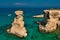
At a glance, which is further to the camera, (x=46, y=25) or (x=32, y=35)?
(x=46, y=25)

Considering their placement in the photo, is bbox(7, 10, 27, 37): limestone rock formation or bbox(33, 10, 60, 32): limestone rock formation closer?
bbox(7, 10, 27, 37): limestone rock formation

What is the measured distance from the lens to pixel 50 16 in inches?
1768

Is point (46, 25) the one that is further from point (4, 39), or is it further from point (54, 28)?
point (4, 39)

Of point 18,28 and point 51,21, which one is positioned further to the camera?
point 51,21

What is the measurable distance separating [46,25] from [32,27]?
5.48m

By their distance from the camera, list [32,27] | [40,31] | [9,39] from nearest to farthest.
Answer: [9,39], [40,31], [32,27]

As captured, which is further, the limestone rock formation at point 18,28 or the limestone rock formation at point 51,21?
the limestone rock formation at point 51,21

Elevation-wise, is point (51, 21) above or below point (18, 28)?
above

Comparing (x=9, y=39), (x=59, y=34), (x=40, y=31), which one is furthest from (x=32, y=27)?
(x=9, y=39)

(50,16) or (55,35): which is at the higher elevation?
(50,16)

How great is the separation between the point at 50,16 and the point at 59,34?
4977 millimetres

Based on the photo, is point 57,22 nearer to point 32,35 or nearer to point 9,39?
point 32,35

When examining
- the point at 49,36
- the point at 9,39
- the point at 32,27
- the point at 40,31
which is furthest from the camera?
the point at 32,27

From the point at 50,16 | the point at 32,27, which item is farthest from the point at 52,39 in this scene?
the point at 32,27
